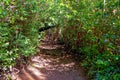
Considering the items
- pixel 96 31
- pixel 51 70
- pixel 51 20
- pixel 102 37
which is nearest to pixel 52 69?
pixel 51 70

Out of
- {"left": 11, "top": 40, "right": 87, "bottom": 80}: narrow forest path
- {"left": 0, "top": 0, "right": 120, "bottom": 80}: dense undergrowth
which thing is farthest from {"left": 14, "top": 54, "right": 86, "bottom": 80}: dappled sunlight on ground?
{"left": 0, "top": 0, "right": 120, "bottom": 80}: dense undergrowth

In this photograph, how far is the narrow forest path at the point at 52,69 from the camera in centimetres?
726

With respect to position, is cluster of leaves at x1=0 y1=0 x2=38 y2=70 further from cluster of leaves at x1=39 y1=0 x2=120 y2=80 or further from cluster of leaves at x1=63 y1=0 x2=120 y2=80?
cluster of leaves at x1=63 y1=0 x2=120 y2=80

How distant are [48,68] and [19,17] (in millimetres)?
2660

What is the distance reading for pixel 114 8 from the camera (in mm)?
6770

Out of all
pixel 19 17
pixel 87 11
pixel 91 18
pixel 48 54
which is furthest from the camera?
pixel 48 54

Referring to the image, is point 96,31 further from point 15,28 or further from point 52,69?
point 15,28

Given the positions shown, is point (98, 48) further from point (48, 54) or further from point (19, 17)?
point (48, 54)

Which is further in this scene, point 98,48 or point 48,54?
point 48,54

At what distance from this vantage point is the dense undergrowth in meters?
5.89

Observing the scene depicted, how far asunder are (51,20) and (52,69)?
181 centimetres

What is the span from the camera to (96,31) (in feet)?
25.8

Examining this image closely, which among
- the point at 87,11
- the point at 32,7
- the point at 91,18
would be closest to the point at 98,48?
the point at 91,18

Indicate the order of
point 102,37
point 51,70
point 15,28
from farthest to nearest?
1. point 51,70
2. point 102,37
3. point 15,28
